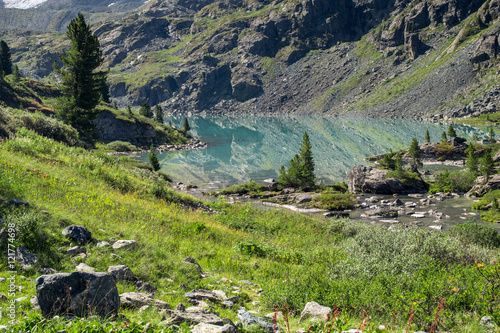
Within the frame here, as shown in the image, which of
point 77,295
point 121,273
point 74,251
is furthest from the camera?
point 74,251

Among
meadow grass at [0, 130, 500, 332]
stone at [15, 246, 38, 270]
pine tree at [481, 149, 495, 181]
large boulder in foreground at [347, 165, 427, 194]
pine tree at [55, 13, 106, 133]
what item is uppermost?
pine tree at [55, 13, 106, 133]

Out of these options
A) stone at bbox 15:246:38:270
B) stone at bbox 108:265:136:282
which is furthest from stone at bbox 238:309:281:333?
stone at bbox 15:246:38:270

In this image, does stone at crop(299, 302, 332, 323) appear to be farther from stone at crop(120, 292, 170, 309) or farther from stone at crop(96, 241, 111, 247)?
stone at crop(96, 241, 111, 247)

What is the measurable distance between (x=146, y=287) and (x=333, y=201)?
110ft

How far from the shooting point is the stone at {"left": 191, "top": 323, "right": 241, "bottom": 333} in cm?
473

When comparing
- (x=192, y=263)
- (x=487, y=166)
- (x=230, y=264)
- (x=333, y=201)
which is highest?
(x=192, y=263)

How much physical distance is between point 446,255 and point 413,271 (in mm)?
3522

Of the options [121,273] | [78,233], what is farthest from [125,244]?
[121,273]

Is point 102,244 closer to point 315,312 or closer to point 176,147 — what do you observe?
point 315,312

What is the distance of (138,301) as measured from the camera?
19.0 ft

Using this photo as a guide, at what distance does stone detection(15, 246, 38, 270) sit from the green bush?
33.8m

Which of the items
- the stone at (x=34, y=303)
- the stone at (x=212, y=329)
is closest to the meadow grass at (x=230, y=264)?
the stone at (x=34, y=303)

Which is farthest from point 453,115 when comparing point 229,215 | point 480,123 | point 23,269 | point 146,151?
point 23,269

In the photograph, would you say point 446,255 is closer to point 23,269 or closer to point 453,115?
point 23,269
